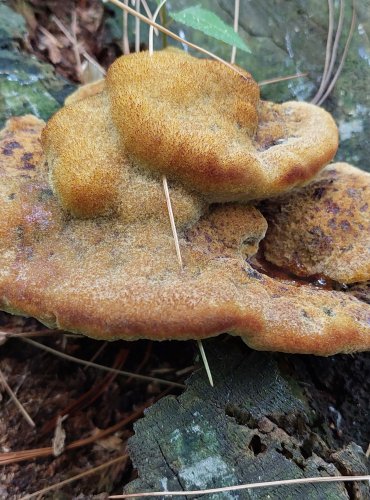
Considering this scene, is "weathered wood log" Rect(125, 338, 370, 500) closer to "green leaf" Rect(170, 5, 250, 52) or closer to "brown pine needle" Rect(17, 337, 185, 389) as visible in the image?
"brown pine needle" Rect(17, 337, 185, 389)

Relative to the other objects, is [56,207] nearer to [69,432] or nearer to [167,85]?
[167,85]

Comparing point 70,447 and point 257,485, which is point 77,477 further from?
point 257,485

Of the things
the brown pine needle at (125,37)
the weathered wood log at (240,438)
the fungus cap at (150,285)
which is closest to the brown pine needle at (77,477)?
the weathered wood log at (240,438)

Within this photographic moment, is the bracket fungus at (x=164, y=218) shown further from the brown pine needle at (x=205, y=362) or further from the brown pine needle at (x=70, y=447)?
the brown pine needle at (x=70, y=447)

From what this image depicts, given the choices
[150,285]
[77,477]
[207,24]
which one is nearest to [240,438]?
[150,285]

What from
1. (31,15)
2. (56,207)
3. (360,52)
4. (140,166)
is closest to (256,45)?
(360,52)

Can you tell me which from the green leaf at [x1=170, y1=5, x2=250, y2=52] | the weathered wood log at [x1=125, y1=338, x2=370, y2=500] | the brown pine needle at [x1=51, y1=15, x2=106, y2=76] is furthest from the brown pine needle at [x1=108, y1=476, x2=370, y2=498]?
the brown pine needle at [x1=51, y1=15, x2=106, y2=76]
